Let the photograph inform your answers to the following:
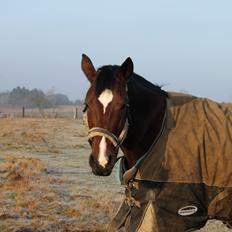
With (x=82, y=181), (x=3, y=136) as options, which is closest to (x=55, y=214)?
(x=82, y=181)

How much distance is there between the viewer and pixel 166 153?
4.12 metres

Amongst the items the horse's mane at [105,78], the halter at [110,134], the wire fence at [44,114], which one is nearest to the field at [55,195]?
the halter at [110,134]

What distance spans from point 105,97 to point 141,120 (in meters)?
0.52

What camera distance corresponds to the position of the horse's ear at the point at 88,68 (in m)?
4.05

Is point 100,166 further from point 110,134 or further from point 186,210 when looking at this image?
point 186,210

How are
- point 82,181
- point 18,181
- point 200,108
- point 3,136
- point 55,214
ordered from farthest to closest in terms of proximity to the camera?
point 3,136 < point 82,181 < point 18,181 < point 55,214 < point 200,108

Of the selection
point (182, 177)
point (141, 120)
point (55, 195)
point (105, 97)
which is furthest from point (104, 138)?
point (55, 195)

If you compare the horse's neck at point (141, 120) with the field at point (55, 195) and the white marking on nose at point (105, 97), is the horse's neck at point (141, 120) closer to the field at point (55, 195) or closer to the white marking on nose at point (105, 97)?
the white marking on nose at point (105, 97)

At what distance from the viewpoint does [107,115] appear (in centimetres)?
376

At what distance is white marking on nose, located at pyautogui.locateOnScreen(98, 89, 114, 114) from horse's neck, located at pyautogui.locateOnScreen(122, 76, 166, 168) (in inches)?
13.0

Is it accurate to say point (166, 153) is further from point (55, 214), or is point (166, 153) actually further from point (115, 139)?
point (55, 214)

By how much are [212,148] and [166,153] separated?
40 cm

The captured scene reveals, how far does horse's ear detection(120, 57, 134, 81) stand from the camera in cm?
392

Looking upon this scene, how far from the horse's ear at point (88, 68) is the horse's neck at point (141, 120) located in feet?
1.09
